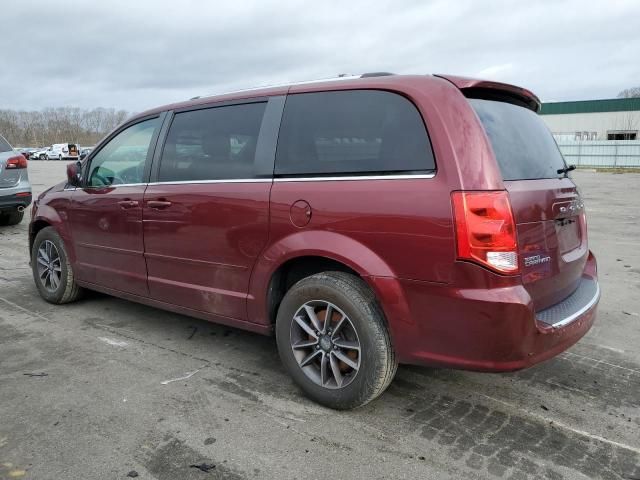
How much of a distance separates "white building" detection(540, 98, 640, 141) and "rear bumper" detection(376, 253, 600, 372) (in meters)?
51.7

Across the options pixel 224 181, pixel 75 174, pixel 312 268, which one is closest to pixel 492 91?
pixel 312 268

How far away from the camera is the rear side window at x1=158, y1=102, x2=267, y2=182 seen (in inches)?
135

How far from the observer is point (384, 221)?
8.85 feet

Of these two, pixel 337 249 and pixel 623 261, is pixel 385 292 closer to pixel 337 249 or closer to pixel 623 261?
pixel 337 249

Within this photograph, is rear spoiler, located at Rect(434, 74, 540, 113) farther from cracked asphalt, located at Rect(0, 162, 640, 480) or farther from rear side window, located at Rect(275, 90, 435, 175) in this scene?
cracked asphalt, located at Rect(0, 162, 640, 480)

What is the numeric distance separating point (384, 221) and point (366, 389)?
3.02ft

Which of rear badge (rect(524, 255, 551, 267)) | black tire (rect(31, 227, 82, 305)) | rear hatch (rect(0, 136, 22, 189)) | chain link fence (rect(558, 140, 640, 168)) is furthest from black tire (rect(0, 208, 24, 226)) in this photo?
chain link fence (rect(558, 140, 640, 168))

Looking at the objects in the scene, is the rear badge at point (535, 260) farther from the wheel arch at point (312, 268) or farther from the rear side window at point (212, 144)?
the rear side window at point (212, 144)

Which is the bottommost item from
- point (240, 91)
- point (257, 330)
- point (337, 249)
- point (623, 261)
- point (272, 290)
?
point (623, 261)

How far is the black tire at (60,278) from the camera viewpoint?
488 centimetres

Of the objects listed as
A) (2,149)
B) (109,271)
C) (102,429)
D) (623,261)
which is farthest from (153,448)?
(2,149)

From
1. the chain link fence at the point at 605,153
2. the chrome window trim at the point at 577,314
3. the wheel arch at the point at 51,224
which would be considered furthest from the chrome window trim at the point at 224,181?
the chain link fence at the point at 605,153

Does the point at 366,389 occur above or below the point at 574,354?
above

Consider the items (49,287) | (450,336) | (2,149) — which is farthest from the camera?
(2,149)
